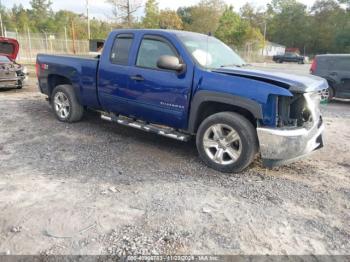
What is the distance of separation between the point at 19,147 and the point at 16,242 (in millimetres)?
2753

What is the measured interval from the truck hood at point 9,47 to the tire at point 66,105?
5.42 meters

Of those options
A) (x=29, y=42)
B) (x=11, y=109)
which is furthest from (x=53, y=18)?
(x=11, y=109)

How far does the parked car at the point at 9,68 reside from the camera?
10.2 metres

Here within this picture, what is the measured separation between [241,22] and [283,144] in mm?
43524

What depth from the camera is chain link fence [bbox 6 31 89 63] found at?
2643cm

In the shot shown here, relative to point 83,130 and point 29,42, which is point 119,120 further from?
point 29,42

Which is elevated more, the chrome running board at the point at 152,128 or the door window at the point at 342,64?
the door window at the point at 342,64

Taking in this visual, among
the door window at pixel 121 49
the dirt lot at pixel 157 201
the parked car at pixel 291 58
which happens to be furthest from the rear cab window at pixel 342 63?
the parked car at pixel 291 58

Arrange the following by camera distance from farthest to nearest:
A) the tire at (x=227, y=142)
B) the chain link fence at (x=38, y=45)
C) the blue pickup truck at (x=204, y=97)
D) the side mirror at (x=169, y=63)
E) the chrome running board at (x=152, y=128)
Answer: the chain link fence at (x=38, y=45) < the chrome running board at (x=152, y=128) < the side mirror at (x=169, y=63) < the tire at (x=227, y=142) < the blue pickup truck at (x=204, y=97)

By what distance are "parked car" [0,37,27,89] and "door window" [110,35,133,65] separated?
6.37 meters

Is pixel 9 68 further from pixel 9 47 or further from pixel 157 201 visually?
pixel 157 201

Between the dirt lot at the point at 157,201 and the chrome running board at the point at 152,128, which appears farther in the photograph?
the chrome running board at the point at 152,128

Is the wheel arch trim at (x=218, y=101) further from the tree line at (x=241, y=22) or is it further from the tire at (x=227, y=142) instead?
the tree line at (x=241, y=22)

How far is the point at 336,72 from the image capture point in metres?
10.7
